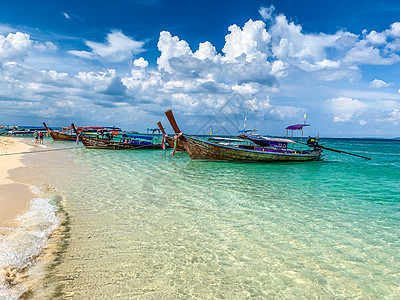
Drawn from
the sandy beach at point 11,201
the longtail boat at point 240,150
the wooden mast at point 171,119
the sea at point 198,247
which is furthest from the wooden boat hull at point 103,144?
the sea at point 198,247

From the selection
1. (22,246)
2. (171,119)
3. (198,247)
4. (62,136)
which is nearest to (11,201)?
(22,246)

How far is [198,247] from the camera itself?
530 centimetres

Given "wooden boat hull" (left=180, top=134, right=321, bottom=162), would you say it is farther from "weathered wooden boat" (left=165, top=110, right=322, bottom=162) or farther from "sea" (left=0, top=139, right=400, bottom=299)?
"sea" (left=0, top=139, right=400, bottom=299)

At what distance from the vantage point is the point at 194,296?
3.67 metres

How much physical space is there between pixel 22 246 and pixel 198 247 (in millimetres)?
3437

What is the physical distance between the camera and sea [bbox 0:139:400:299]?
383 centimetres

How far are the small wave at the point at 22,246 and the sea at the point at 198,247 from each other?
0.02m

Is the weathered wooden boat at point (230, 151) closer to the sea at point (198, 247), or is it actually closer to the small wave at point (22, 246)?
the sea at point (198, 247)

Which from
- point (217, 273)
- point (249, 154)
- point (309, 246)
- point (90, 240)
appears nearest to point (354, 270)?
point (309, 246)

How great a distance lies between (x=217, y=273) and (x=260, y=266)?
92 centimetres

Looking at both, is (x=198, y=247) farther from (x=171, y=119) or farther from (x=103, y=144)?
(x=103, y=144)

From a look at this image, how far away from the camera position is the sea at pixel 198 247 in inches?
151

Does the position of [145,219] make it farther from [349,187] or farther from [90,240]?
[349,187]

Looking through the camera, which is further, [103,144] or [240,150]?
[103,144]
